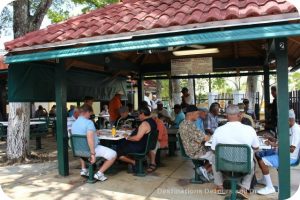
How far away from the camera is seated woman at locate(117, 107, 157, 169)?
550 cm

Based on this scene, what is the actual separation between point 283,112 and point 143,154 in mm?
2592

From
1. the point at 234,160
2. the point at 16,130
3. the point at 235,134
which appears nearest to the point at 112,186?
the point at 234,160

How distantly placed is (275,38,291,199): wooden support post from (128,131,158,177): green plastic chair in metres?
2.36

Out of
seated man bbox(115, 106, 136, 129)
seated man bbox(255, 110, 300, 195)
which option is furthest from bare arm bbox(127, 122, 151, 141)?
seated man bbox(255, 110, 300, 195)

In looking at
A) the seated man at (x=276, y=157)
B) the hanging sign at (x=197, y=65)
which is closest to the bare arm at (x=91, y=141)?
the seated man at (x=276, y=157)

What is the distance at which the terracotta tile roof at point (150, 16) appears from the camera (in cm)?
387

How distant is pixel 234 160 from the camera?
13.5 ft

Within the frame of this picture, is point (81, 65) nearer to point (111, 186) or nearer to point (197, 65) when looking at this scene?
point (197, 65)

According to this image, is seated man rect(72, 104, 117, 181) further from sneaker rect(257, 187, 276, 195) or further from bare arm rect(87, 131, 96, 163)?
sneaker rect(257, 187, 276, 195)

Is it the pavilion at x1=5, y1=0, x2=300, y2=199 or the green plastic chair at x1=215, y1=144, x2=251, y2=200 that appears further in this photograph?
the green plastic chair at x1=215, y1=144, x2=251, y2=200

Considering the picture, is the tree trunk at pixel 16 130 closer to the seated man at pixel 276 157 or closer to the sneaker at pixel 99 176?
the sneaker at pixel 99 176

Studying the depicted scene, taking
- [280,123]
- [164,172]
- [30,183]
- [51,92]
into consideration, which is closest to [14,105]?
[51,92]

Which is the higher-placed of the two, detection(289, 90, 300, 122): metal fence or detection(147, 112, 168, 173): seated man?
detection(289, 90, 300, 122): metal fence

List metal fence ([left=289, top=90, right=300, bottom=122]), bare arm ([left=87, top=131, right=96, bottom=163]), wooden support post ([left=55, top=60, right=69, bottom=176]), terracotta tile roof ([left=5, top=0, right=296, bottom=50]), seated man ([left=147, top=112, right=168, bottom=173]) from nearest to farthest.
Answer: terracotta tile roof ([left=5, top=0, right=296, bottom=50])
bare arm ([left=87, top=131, right=96, bottom=163])
wooden support post ([left=55, top=60, right=69, bottom=176])
seated man ([left=147, top=112, right=168, bottom=173])
metal fence ([left=289, top=90, right=300, bottom=122])
